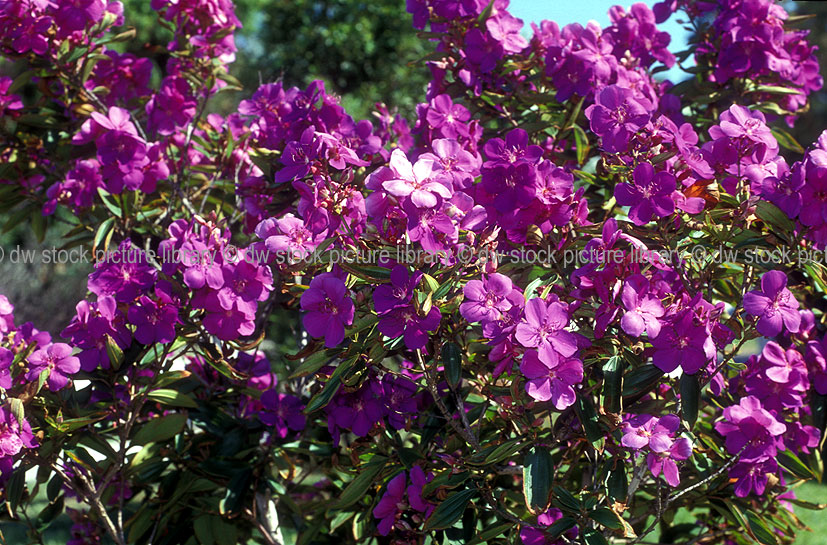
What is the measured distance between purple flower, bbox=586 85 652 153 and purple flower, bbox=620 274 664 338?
0.31 metres

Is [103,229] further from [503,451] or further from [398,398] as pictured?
[503,451]

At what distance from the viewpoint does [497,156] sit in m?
1.66

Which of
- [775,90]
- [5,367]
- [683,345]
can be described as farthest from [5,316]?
[775,90]

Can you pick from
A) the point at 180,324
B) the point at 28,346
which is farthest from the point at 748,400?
the point at 28,346

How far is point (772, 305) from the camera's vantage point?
1492 mm

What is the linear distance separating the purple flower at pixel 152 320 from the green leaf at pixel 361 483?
0.57 meters

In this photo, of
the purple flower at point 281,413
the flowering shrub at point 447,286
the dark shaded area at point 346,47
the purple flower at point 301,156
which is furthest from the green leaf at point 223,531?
the dark shaded area at point 346,47

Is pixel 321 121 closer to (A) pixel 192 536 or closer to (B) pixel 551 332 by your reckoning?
(B) pixel 551 332

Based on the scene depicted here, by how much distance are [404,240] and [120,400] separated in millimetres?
1016

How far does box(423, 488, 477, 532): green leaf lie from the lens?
1644mm

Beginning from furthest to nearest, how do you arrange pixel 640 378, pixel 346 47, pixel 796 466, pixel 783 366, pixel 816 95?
pixel 816 95 < pixel 346 47 < pixel 796 466 < pixel 783 366 < pixel 640 378

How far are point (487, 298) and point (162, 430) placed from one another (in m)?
1.07

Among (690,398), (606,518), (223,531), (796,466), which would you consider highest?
(690,398)

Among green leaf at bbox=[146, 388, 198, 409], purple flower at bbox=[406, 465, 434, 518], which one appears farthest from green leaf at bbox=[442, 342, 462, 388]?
green leaf at bbox=[146, 388, 198, 409]
